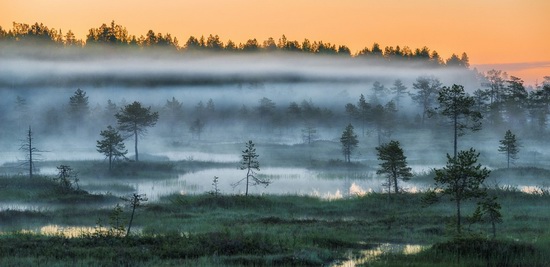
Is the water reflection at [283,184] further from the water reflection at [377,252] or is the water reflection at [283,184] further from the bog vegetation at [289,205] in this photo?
the water reflection at [377,252]

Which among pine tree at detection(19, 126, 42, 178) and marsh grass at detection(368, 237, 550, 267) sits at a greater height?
pine tree at detection(19, 126, 42, 178)

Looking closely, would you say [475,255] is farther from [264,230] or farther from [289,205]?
[289,205]

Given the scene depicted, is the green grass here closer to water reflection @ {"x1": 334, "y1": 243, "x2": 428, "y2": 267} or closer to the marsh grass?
the marsh grass

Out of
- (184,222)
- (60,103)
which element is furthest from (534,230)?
(60,103)

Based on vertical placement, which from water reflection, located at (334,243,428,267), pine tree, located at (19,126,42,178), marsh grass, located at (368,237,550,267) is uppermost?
pine tree, located at (19,126,42,178)

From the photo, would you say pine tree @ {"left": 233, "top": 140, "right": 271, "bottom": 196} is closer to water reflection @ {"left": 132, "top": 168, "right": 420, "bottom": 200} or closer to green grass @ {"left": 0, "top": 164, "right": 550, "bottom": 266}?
water reflection @ {"left": 132, "top": 168, "right": 420, "bottom": 200}

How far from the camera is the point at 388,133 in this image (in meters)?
116

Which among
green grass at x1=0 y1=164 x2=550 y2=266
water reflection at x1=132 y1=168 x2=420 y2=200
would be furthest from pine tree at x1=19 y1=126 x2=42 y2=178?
water reflection at x1=132 y1=168 x2=420 y2=200

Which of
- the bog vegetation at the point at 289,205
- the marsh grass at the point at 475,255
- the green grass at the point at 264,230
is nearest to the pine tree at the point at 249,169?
the bog vegetation at the point at 289,205

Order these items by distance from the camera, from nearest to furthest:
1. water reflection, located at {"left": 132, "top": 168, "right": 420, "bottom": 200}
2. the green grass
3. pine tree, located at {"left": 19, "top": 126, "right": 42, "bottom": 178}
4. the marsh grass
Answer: the marsh grass < the green grass < water reflection, located at {"left": 132, "top": 168, "right": 420, "bottom": 200} < pine tree, located at {"left": 19, "top": 126, "right": 42, "bottom": 178}

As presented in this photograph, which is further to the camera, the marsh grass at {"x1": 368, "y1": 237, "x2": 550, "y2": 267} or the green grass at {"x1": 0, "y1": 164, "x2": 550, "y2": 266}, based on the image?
→ the green grass at {"x1": 0, "y1": 164, "x2": 550, "y2": 266}

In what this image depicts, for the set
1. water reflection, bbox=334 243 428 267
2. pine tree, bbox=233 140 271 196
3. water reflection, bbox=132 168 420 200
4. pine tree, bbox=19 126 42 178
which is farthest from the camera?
pine tree, bbox=19 126 42 178

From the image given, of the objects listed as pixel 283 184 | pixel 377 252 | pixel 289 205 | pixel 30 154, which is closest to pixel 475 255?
pixel 377 252

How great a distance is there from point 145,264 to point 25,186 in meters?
34.8
